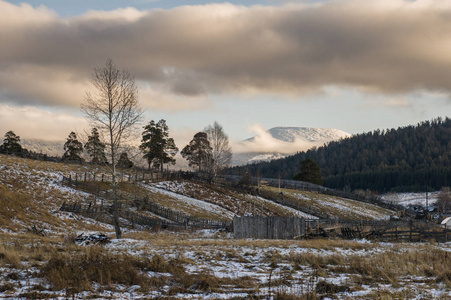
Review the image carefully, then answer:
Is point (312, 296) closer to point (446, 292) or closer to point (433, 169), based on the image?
point (446, 292)

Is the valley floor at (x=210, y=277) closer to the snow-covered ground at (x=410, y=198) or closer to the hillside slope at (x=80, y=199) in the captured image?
the hillside slope at (x=80, y=199)

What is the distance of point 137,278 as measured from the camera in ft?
38.6

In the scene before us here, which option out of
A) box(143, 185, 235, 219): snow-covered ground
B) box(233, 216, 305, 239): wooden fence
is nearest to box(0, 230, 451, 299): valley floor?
box(233, 216, 305, 239): wooden fence

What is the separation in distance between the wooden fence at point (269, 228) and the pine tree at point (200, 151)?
5503 cm

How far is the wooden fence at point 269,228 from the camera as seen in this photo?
107 feet

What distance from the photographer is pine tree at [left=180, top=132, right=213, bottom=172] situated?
90.8 meters

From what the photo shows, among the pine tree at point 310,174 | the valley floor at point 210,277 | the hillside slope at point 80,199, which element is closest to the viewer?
the valley floor at point 210,277

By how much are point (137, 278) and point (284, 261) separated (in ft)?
24.2

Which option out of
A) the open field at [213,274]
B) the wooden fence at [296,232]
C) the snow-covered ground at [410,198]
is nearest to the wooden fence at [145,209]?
the wooden fence at [296,232]

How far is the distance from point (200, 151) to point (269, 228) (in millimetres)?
60448

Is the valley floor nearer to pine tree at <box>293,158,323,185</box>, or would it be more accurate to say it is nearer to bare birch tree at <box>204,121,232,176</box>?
bare birch tree at <box>204,121,232,176</box>

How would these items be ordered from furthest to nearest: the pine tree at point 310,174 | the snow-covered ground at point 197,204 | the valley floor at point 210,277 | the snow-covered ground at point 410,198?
the snow-covered ground at point 410,198 → the pine tree at point 310,174 → the snow-covered ground at point 197,204 → the valley floor at point 210,277

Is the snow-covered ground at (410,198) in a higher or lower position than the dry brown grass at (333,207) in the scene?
lower

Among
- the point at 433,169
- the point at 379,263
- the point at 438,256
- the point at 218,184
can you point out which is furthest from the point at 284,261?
the point at 433,169
